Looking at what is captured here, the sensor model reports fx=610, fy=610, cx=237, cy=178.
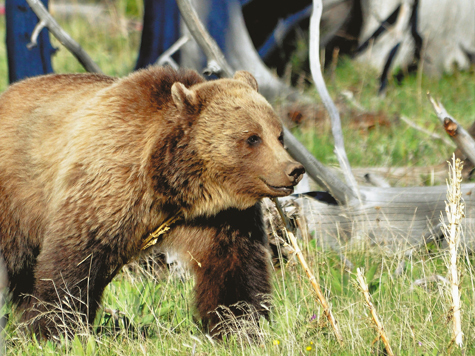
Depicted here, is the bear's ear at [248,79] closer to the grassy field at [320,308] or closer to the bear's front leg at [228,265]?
the bear's front leg at [228,265]

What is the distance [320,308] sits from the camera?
11.7 feet

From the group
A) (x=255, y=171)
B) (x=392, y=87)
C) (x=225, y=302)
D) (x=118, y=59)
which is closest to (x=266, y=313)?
(x=225, y=302)

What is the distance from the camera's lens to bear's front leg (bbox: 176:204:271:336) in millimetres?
3963

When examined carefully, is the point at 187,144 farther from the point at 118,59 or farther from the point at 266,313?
the point at 118,59

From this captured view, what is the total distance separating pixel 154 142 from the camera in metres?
3.72

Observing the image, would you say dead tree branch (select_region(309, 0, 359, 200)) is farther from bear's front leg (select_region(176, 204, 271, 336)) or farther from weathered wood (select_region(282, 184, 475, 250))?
bear's front leg (select_region(176, 204, 271, 336))

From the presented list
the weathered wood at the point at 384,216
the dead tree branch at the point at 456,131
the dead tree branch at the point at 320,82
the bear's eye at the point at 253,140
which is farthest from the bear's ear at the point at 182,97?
the dead tree branch at the point at 456,131

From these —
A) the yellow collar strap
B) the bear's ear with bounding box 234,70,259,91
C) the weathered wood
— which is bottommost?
the weathered wood

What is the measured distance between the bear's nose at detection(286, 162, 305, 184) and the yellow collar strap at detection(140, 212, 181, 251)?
0.86 metres

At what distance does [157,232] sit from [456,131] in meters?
2.65

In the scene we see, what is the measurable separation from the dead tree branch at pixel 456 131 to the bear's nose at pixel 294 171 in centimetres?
183

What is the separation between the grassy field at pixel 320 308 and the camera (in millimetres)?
3215

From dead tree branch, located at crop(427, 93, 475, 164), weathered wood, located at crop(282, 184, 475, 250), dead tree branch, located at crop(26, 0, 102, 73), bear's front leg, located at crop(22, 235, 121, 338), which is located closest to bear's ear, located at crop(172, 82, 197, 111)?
bear's front leg, located at crop(22, 235, 121, 338)

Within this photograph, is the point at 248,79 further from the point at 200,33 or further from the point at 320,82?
the point at 320,82
